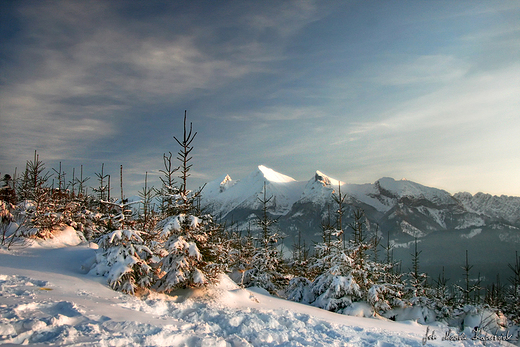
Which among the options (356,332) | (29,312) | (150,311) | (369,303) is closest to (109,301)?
(150,311)

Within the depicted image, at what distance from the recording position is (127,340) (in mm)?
7000

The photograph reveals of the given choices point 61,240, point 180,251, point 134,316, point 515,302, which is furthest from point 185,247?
point 515,302

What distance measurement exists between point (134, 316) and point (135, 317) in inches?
4.3

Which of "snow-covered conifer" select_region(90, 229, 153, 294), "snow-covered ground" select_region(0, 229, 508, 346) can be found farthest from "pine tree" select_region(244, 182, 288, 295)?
"snow-covered conifer" select_region(90, 229, 153, 294)

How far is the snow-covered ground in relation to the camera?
22.6 ft

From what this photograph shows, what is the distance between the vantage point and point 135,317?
8.68 m

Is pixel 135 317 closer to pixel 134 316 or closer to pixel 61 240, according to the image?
pixel 134 316

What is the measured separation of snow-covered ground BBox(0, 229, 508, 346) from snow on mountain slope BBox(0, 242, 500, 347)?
0.07 ft

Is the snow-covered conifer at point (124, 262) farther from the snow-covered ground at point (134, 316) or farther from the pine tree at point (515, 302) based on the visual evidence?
the pine tree at point (515, 302)

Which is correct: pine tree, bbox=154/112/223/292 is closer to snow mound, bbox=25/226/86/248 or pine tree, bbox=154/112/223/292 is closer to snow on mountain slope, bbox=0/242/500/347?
snow on mountain slope, bbox=0/242/500/347

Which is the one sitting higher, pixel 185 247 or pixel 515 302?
pixel 185 247

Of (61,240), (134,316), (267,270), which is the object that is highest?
(61,240)

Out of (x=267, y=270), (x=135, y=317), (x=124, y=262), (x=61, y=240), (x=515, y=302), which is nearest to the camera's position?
(x=135, y=317)

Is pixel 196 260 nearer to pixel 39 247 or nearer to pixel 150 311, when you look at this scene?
pixel 150 311
